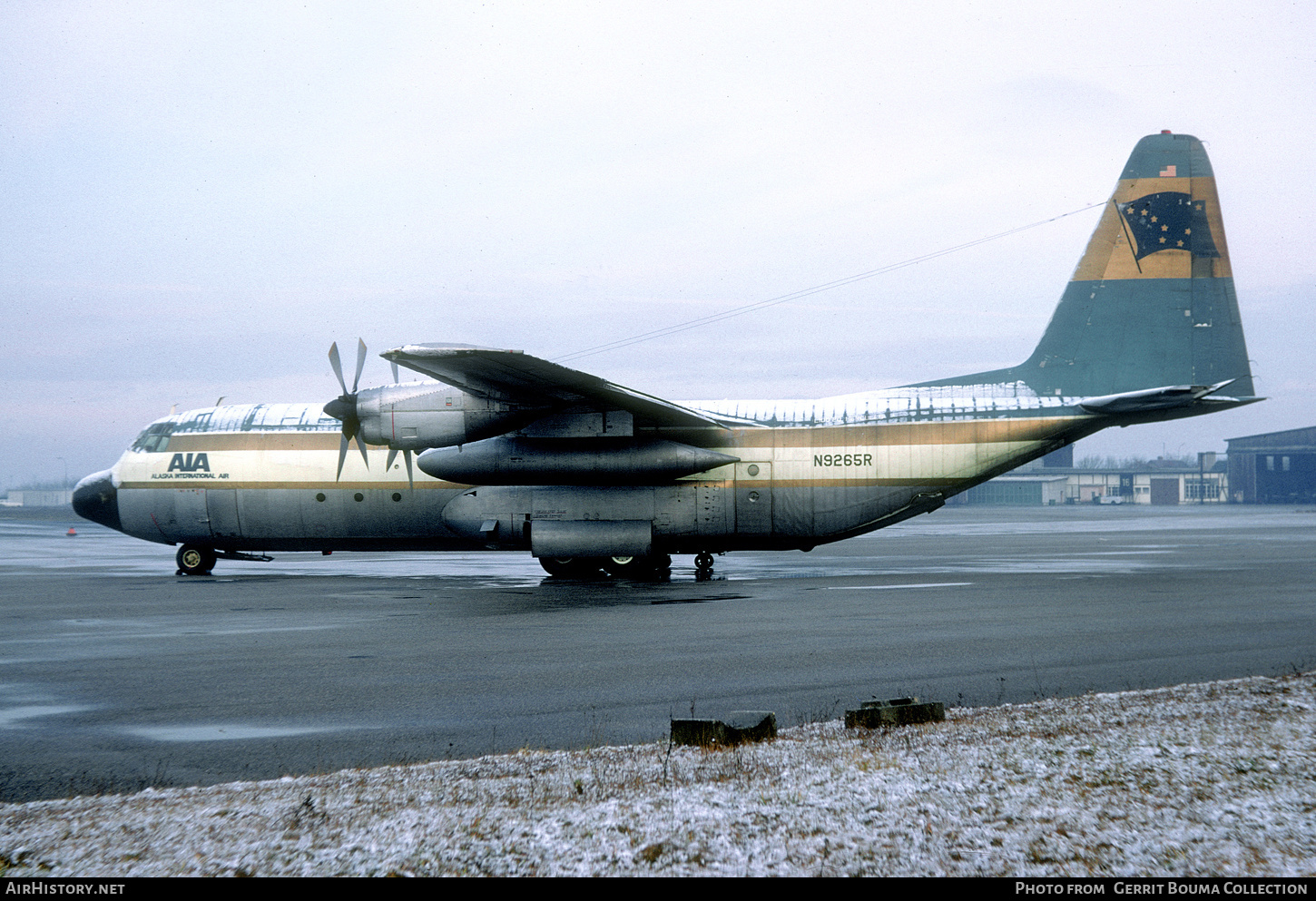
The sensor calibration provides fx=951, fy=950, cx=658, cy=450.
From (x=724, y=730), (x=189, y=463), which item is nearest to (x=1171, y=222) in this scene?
(x=724, y=730)

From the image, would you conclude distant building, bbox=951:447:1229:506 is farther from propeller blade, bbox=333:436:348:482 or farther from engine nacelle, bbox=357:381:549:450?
engine nacelle, bbox=357:381:549:450

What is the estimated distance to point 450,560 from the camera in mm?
34094

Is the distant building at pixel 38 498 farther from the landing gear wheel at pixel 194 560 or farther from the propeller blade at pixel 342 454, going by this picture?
the propeller blade at pixel 342 454

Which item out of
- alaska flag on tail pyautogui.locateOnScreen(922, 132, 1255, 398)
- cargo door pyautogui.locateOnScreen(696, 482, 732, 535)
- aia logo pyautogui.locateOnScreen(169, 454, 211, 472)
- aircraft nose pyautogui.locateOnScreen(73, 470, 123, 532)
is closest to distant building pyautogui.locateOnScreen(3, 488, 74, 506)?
aircraft nose pyautogui.locateOnScreen(73, 470, 123, 532)

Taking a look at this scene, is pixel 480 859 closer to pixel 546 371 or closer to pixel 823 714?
pixel 823 714

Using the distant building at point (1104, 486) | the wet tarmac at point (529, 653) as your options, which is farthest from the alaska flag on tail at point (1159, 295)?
the distant building at point (1104, 486)

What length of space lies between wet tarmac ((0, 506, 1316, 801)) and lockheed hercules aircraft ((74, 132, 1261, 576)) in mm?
1654

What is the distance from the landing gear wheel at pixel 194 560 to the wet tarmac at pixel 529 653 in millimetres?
1544

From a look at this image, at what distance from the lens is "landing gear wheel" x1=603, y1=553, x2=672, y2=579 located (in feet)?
78.5

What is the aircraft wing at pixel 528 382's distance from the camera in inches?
718

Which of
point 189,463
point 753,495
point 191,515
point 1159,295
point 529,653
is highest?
point 1159,295

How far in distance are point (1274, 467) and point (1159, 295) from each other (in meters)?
112

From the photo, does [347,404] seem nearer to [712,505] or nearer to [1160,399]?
[712,505]

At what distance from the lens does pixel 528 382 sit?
2050cm
